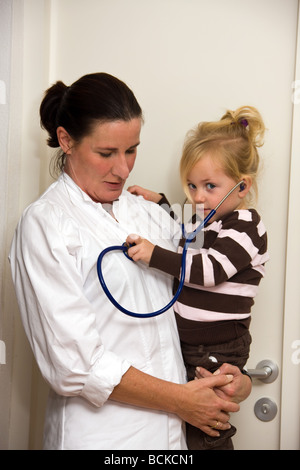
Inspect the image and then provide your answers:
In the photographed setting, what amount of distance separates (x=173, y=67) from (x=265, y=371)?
980 mm

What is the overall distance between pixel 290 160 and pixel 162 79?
1.58 ft

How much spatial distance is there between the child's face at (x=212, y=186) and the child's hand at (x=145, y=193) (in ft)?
0.59

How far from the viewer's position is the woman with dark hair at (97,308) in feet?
3.88

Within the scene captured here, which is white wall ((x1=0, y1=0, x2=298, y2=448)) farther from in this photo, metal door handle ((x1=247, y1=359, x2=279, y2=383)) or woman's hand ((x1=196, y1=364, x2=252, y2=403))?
woman's hand ((x1=196, y1=364, x2=252, y2=403))

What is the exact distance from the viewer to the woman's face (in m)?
1.30

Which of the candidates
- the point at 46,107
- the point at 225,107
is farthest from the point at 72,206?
the point at 225,107

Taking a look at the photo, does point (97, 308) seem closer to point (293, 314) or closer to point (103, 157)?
point (103, 157)

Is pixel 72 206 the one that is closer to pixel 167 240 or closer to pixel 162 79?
pixel 167 240

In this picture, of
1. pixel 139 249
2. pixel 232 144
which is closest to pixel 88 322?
pixel 139 249

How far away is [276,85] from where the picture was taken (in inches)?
64.1

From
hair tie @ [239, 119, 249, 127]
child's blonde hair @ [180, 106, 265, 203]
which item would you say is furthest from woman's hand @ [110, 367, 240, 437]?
hair tie @ [239, 119, 249, 127]

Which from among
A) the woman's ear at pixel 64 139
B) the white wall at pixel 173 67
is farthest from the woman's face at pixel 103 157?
the white wall at pixel 173 67

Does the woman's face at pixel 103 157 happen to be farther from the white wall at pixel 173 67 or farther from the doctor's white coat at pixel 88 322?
the white wall at pixel 173 67

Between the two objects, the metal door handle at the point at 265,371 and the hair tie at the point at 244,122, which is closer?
the hair tie at the point at 244,122
